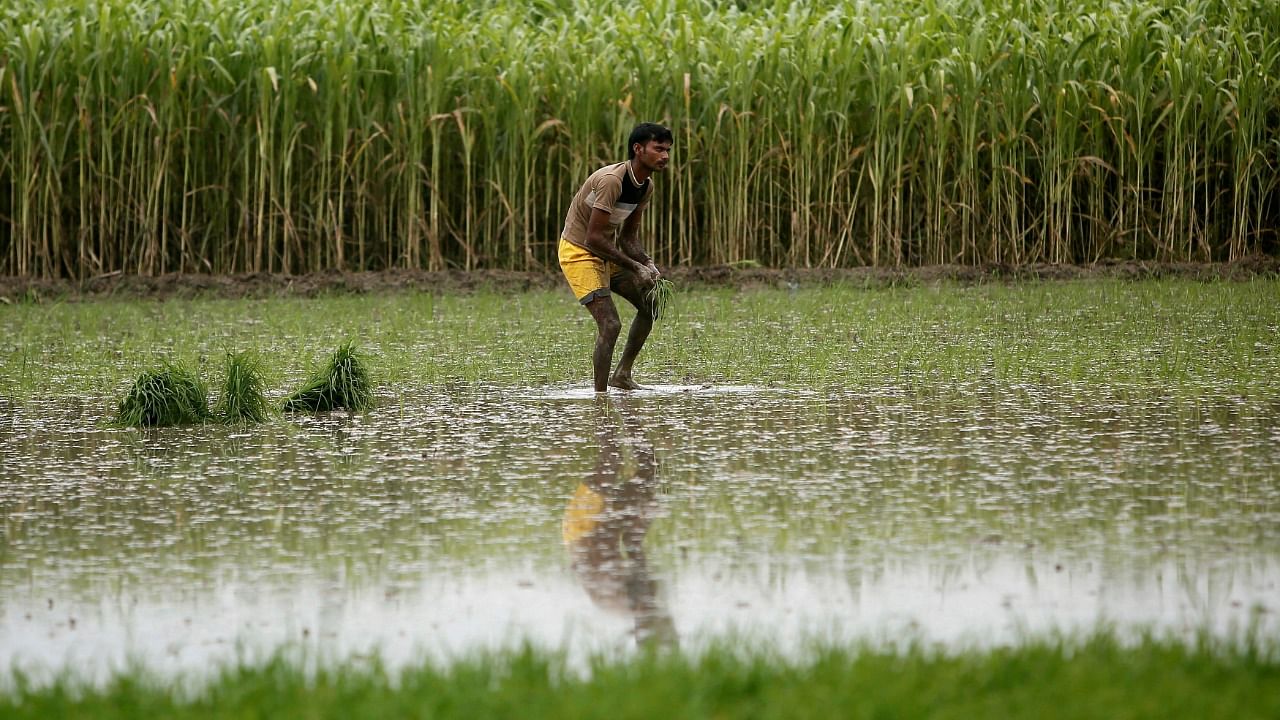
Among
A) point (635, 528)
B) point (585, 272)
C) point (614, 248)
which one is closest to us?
point (635, 528)

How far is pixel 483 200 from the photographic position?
18156mm

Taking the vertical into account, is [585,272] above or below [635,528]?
above

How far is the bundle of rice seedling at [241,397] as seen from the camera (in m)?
9.03

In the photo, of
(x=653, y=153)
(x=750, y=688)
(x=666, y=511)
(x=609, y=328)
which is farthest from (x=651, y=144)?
(x=750, y=688)

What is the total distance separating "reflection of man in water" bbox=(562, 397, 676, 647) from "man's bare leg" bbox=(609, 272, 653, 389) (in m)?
2.04

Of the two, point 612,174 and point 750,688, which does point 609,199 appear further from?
point 750,688

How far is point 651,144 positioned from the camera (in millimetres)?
9992

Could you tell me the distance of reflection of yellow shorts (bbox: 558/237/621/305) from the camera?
10414 millimetres

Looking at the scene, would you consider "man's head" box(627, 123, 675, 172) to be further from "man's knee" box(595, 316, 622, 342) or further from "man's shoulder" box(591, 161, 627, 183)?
"man's knee" box(595, 316, 622, 342)

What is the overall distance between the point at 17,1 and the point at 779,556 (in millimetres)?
15184

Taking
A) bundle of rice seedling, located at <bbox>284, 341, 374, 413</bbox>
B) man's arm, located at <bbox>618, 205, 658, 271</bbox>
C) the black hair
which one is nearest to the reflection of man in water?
bundle of rice seedling, located at <bbox>284, 341, 374, 413</bbox>

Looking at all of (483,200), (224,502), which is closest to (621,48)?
(483,200)

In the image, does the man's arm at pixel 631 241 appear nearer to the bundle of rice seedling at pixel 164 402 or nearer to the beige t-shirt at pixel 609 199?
the beige t-shirt at pixel 609 199

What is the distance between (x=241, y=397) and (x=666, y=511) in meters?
3.37
